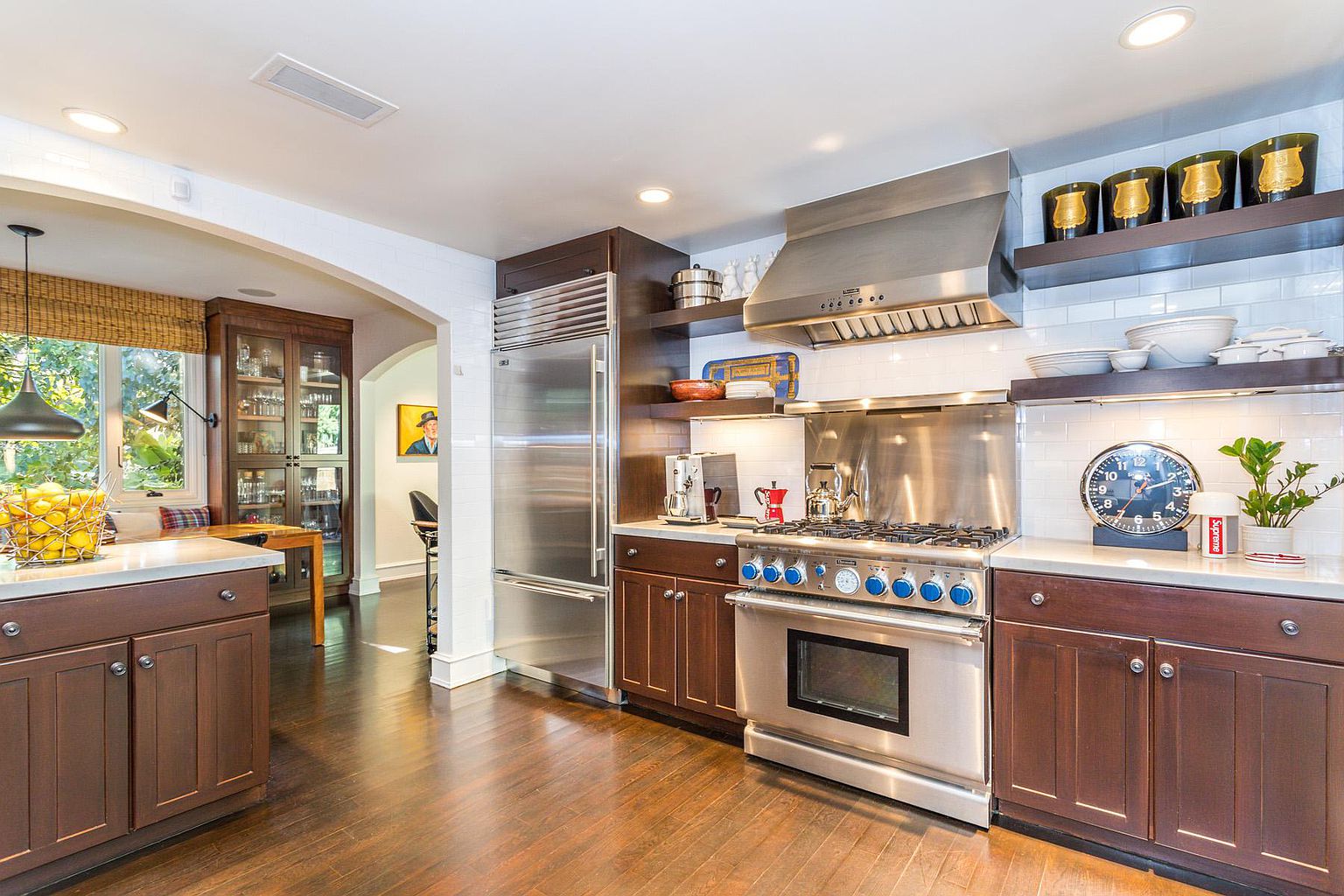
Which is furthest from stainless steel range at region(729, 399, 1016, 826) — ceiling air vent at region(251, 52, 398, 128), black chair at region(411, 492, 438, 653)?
black chair at region(411, 492, 438, 653)

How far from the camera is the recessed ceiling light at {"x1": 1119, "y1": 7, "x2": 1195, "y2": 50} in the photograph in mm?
1811

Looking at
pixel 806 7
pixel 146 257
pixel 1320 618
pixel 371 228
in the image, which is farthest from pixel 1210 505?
pixel 146 257

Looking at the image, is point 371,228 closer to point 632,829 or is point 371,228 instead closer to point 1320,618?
point 632,829

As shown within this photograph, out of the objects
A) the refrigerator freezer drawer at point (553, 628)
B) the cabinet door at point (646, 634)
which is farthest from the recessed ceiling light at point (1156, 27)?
the refrigerator freezer drawer at point (553, 628)

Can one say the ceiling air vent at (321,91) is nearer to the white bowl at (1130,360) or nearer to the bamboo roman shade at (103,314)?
the white bowl at (1130,360)

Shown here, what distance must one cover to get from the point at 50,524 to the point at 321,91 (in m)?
1.70

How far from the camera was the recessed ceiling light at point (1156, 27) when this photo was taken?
1.81 meters

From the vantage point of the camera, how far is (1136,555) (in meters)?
2.31

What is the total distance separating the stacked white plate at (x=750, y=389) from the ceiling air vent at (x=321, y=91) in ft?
6.46

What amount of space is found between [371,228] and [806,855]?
3489 mm

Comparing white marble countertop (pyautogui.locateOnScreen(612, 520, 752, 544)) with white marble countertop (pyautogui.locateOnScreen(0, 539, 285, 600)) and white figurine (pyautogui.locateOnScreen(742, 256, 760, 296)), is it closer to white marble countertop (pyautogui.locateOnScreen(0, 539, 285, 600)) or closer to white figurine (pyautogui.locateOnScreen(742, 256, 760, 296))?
white figurine (pyautogui.locateOnScreen(742, 256, 760, 296))

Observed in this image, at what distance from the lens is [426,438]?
7.08 metres

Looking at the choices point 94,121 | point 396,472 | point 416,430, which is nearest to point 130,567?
point 94,121

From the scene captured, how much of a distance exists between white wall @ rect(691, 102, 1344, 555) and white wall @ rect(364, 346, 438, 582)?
4.88 meters
